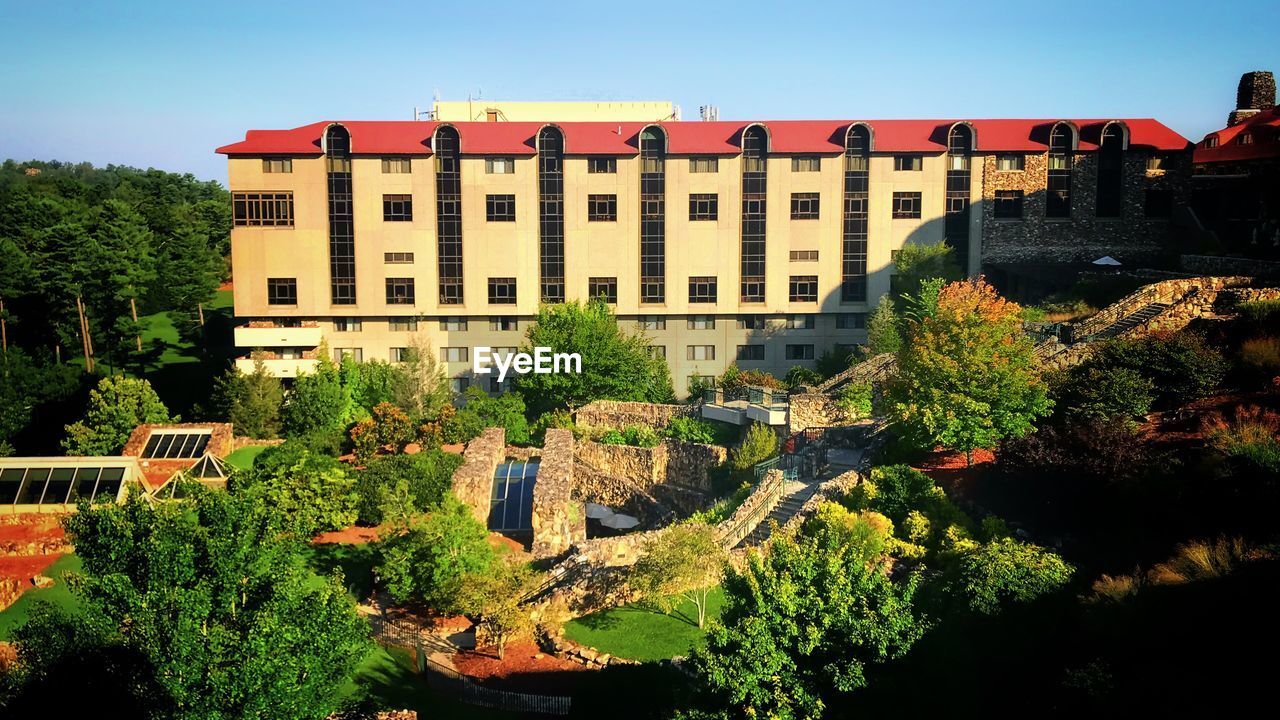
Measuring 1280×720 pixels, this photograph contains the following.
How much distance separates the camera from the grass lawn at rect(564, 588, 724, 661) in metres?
28.2

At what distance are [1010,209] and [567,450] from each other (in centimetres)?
3090

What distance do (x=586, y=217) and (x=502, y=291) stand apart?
6470 millimetres

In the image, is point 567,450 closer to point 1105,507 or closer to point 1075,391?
point 1075,391

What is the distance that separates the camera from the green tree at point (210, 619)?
19141 millimetres

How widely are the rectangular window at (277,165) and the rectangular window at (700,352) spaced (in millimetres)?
24953

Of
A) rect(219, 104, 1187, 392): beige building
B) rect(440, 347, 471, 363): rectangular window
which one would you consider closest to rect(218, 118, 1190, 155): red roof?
rect(219, 104, 1187, 392): beige building

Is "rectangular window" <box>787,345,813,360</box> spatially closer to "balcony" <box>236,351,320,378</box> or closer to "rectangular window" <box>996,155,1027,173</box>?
"rectangular window" <box>996,155,1027,173</box>

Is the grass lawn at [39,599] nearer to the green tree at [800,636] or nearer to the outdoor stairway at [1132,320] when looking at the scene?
the green tree at [800,636]

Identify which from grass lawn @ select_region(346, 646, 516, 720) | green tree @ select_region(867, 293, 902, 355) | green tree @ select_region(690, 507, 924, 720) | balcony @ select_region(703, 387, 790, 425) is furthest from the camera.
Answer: green tree @ select_region(867, 293, 902, 355)

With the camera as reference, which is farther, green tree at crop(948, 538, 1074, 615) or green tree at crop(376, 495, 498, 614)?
green tree at crop(376, 495, 498, 614)

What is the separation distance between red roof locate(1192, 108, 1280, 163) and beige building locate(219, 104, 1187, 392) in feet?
6.22

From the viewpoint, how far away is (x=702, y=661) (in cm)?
2081

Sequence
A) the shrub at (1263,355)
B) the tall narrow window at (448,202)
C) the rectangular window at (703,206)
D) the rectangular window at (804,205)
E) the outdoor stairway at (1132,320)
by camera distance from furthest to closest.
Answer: the rectangular window at (703,206) < the rectangular window at (804,205) < the tall narrow window at (448,202) < the outdoor stairway at (1132,320) < the shrub at (1263,355)

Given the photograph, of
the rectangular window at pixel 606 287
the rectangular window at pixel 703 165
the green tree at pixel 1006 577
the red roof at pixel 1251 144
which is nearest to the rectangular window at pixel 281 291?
the rectangular window at pixel 606 287
